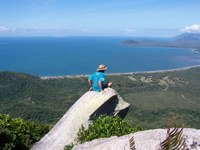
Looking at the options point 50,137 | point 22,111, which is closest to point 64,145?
point 50,137

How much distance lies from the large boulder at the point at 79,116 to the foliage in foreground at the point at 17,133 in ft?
1.85

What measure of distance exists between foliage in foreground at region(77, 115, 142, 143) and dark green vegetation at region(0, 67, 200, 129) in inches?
1912

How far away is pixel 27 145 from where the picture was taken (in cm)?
1075

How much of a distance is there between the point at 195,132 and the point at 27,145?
22.2 ft

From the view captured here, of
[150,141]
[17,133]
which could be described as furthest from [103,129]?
[150,141]

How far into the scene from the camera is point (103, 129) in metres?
9.21

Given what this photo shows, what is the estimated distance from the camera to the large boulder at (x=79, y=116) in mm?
10031

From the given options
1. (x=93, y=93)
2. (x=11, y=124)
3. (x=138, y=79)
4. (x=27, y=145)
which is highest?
(x=93, y=93)

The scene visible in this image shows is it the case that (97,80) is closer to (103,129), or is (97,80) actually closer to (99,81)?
(99,81)

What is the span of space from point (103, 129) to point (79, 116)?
1.59m

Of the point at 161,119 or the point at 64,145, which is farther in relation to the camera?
the point at 161,119

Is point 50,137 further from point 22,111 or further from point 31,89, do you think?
point 31,89

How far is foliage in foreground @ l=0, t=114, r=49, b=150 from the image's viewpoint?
943cm

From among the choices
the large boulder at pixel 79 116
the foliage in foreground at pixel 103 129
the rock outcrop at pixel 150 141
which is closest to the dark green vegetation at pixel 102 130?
the foliage in foreground at pixel 103 129
